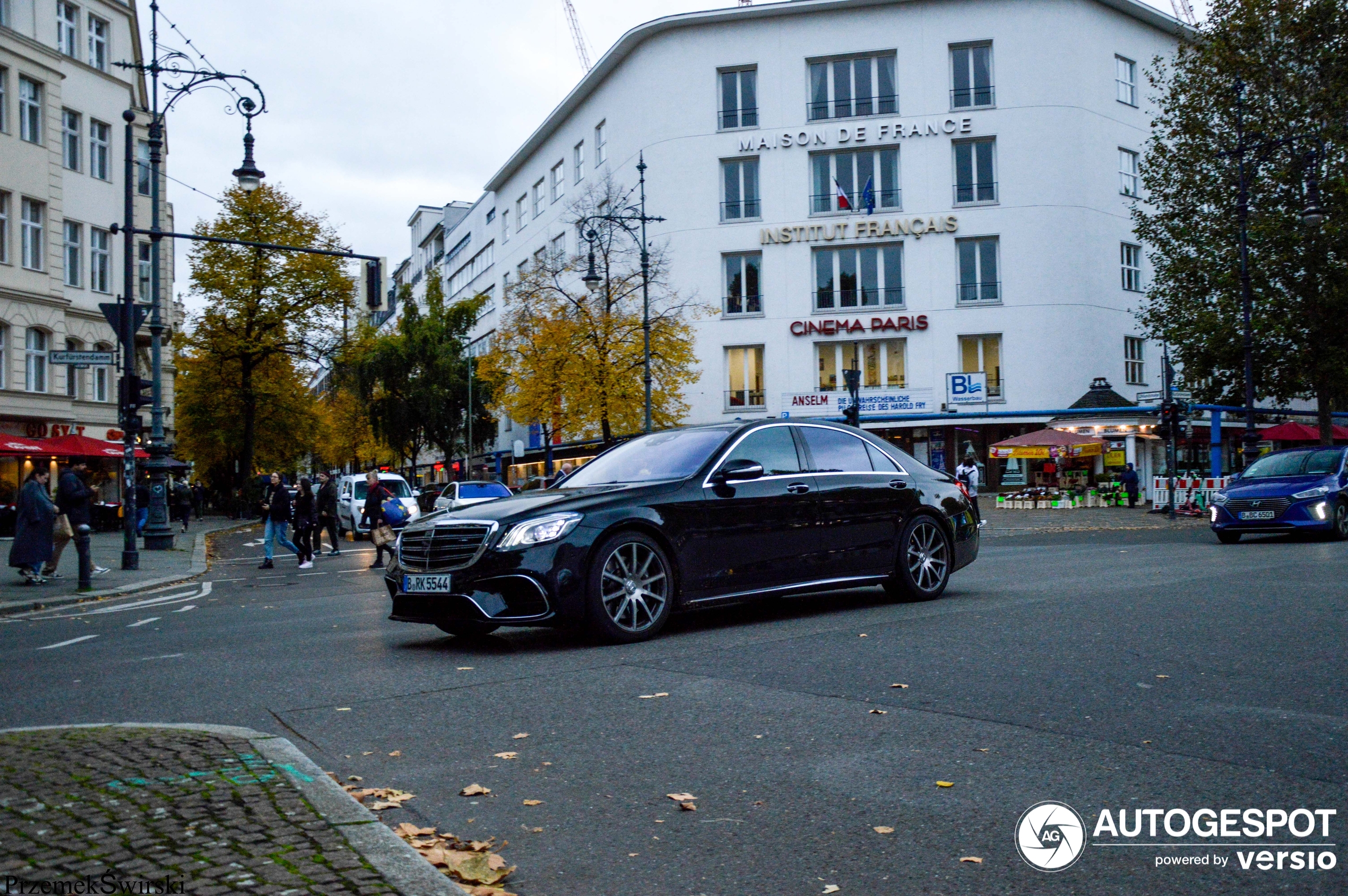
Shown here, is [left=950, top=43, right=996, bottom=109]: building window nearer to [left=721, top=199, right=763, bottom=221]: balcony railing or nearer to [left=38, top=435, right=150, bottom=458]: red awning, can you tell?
[left=721, top=199, right=763, bottom=221]: balcony railing

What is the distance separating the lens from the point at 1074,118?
158ft

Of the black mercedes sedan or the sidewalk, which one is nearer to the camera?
the black mercedes sedan

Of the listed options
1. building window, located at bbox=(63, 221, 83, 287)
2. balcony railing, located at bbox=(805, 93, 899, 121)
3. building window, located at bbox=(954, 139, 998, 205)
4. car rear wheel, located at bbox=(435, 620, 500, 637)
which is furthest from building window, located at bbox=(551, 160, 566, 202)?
car rear wheel, located at bbox=(435, 620, 500, 637)

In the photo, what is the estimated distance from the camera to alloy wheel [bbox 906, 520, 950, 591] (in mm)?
10422

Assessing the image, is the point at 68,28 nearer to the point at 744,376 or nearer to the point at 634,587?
the point at 744,376

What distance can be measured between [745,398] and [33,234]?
26493 mm

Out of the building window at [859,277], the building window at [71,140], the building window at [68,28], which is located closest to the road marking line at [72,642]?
the building window at [71,140]

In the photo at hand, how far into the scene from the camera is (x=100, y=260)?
4050 cm

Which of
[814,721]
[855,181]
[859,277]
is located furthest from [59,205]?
[814,721]

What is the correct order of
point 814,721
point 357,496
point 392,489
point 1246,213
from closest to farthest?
point 814,721 < point 1246,213 < point 392,489 < point 357,496

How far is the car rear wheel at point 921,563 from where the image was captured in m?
10.3

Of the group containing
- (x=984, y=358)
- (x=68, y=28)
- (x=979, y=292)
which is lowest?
(x=984, y=358)

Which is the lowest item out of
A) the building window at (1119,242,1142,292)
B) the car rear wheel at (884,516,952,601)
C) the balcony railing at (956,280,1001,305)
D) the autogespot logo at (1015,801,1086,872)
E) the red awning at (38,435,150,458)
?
the autogespot logo at (1015,801,1086,872)

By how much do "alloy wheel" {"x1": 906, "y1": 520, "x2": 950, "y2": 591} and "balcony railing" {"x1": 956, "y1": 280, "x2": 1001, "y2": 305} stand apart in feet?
128
